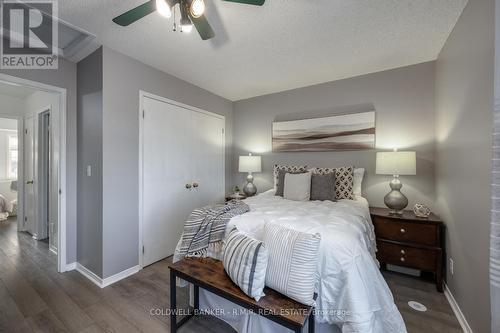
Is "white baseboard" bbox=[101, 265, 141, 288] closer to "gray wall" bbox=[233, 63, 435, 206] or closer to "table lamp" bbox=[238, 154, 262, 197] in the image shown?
"table lamp" bbox=[238, 154, 262, 197]

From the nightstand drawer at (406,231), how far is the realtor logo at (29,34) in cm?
363

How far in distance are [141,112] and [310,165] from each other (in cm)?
246

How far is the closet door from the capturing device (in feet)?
10.7

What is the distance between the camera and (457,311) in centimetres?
169

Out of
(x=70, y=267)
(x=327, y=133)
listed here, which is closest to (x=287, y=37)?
(x=327, y=133)

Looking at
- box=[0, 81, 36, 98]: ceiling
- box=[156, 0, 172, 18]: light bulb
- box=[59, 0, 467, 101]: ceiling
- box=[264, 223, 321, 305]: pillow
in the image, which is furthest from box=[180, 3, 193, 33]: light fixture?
box=[0, 81, 36, 98]: ceiling

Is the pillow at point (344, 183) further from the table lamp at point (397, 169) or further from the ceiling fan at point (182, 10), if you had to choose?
the ceiling fan at point (182, 10)

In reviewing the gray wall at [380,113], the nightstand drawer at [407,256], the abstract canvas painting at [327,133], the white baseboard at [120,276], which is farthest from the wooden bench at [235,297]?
the abstract canvas painting at [327,133]

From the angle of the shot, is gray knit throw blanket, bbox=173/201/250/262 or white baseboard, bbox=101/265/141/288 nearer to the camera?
gray knit throw blanket, bbox=173/201/250/262

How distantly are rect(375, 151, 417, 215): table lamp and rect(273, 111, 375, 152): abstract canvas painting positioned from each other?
48 cm

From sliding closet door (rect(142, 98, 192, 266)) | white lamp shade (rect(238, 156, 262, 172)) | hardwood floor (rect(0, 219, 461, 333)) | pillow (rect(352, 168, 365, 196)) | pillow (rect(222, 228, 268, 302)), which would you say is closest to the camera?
pillow (rect(222, 228, 268, 302))

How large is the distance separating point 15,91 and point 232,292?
457 cm

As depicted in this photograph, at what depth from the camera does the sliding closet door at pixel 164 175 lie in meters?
2.55

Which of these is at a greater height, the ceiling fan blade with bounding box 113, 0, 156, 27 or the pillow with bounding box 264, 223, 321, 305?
the ceiling fan blade with bounding box 113, 0, 156, 27
